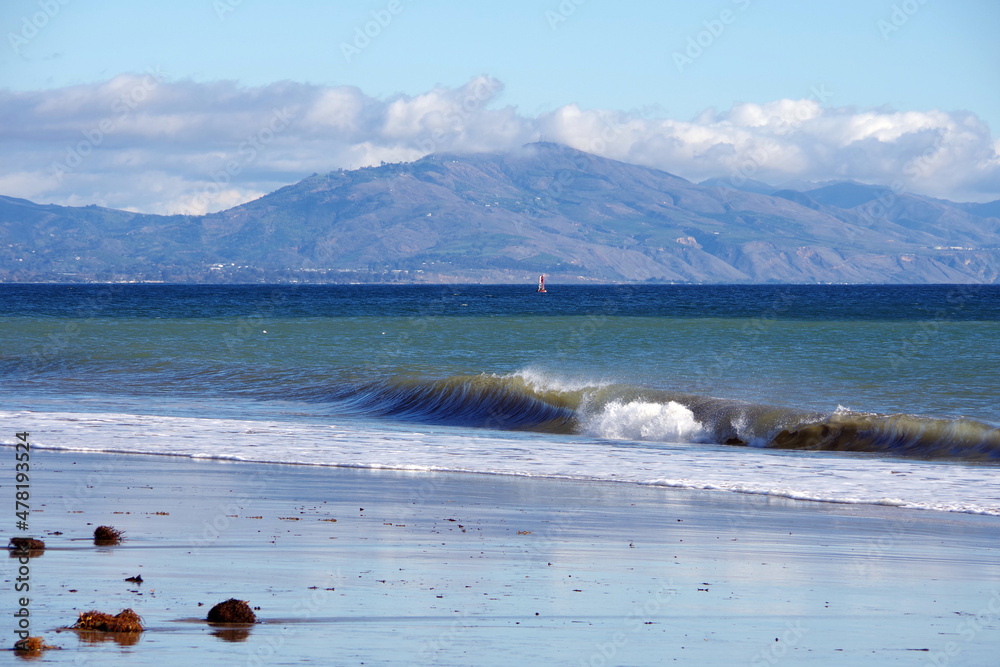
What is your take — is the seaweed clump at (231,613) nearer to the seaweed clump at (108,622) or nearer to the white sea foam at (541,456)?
the seaweed clump at (108,622)

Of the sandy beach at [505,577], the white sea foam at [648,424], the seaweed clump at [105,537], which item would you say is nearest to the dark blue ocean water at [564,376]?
the white sea foam at [648,424]

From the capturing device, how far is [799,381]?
28203 mm

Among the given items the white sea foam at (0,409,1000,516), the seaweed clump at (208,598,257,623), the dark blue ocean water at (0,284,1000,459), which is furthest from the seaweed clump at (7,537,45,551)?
the dark blue ocean water at (0,284,1000,459)

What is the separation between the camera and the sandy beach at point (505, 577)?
6.18 m

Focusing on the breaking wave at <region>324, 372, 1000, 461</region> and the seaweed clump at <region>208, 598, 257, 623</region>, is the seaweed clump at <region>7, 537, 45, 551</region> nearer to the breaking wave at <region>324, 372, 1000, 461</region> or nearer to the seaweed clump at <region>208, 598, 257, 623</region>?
the seaweed clump at <region>208, 598, 257, 623</region>

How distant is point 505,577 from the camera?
799cm

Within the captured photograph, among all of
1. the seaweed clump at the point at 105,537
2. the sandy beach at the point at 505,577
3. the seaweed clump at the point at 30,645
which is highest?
the seaweed clump at the point at 105,537

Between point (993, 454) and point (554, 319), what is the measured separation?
5005 centimetres

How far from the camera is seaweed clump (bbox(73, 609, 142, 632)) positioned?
241 inches

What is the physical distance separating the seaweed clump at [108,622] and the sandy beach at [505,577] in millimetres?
117

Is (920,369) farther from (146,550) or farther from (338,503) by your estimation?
(146,550)

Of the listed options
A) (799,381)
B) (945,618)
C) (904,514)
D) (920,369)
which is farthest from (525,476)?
(920,369)

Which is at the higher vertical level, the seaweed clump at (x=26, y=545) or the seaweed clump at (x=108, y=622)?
the seaweed clump at (x=26, y=545)

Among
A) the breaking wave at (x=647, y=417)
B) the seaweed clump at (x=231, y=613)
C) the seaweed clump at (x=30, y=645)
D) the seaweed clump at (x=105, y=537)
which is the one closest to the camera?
the seaweed clump at (x=30, y=645)
